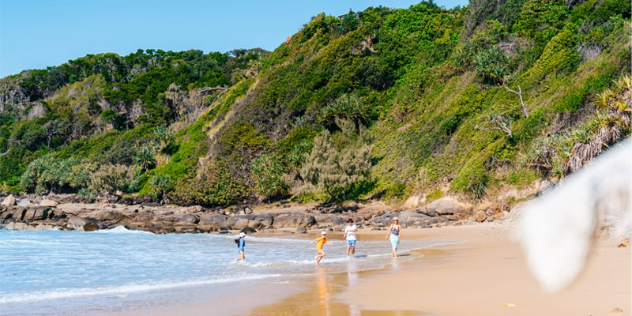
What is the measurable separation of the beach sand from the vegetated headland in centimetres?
1283

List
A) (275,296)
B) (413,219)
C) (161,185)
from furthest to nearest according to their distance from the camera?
(161,185), (413,219), (275,296)

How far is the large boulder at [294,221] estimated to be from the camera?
3425 centimetres

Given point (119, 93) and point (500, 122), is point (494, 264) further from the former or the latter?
point (119, 93)

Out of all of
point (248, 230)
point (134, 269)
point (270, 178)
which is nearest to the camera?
point (134, 269)

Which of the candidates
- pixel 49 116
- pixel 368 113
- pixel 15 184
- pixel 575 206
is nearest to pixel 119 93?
pixel 49 116

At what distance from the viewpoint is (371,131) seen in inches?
1940

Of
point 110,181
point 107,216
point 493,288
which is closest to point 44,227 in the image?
point 107,216

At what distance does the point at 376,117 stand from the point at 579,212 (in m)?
47.6

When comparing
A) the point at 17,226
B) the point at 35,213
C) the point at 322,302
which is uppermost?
the point at 322,302

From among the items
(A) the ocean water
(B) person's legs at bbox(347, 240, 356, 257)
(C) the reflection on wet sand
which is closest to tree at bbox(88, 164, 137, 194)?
(A) the ocean water

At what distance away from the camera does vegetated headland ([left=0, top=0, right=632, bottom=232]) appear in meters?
31.4

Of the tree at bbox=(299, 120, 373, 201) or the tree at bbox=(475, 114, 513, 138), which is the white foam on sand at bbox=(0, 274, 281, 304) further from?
the tree at bbox=(299, 120, 373, 201)

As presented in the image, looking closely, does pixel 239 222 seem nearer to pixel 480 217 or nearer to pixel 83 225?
pixel 83 225

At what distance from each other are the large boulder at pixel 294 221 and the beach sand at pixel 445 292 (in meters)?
20.8
